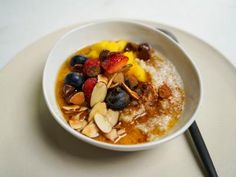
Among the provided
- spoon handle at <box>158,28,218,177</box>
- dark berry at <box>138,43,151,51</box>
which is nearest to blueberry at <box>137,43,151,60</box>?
dark berry at <box>138,43,151,51</box>

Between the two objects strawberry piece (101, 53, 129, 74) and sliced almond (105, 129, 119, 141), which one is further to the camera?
strawberry piece (101, 53, 129, 74)

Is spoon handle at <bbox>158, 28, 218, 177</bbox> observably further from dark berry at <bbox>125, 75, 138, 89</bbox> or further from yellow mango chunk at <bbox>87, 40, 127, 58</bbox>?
yellow mango chunk at <bbox>87, 40, 127, 58</bbox>

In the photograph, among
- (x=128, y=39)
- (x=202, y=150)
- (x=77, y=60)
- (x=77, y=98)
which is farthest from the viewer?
(x=128, y=39)

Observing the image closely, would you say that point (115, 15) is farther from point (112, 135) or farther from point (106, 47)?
point (112, 135)

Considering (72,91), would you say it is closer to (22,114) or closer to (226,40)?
(22,114)

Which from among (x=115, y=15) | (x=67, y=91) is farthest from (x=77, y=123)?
(x=115, y=15)

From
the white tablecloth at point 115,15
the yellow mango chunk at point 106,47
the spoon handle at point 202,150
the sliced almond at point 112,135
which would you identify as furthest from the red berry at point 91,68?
the white tablecloth at point 115,15

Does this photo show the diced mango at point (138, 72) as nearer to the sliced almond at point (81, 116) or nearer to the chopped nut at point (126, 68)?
the chopped nut at point (126, 68)
